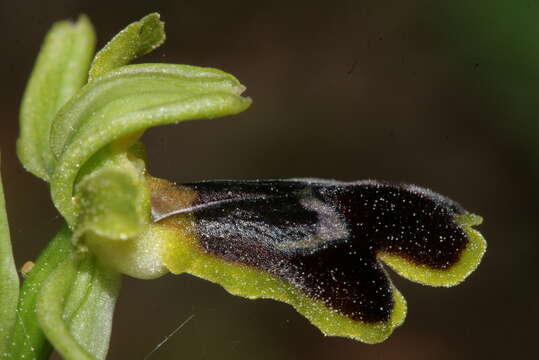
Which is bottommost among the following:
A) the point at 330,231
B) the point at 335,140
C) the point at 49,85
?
the point at 335,140

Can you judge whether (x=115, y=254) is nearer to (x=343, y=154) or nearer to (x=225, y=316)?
(x=225, y=316)

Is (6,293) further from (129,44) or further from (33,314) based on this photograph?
(129,44)

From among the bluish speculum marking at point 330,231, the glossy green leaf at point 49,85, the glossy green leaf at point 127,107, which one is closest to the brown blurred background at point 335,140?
the glossy green leaf at point 49,85

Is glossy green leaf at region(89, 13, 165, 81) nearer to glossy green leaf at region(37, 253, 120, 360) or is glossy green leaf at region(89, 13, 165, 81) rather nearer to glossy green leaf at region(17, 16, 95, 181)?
glossy green leaf at region(17, 16, 95, 181)

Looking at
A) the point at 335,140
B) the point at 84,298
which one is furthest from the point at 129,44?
the point at 335,140

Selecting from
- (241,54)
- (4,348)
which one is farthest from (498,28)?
(4,348)

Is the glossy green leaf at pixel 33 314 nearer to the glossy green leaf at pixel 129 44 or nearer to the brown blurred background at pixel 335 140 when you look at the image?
the glossy green leaf at pixel 129 44
